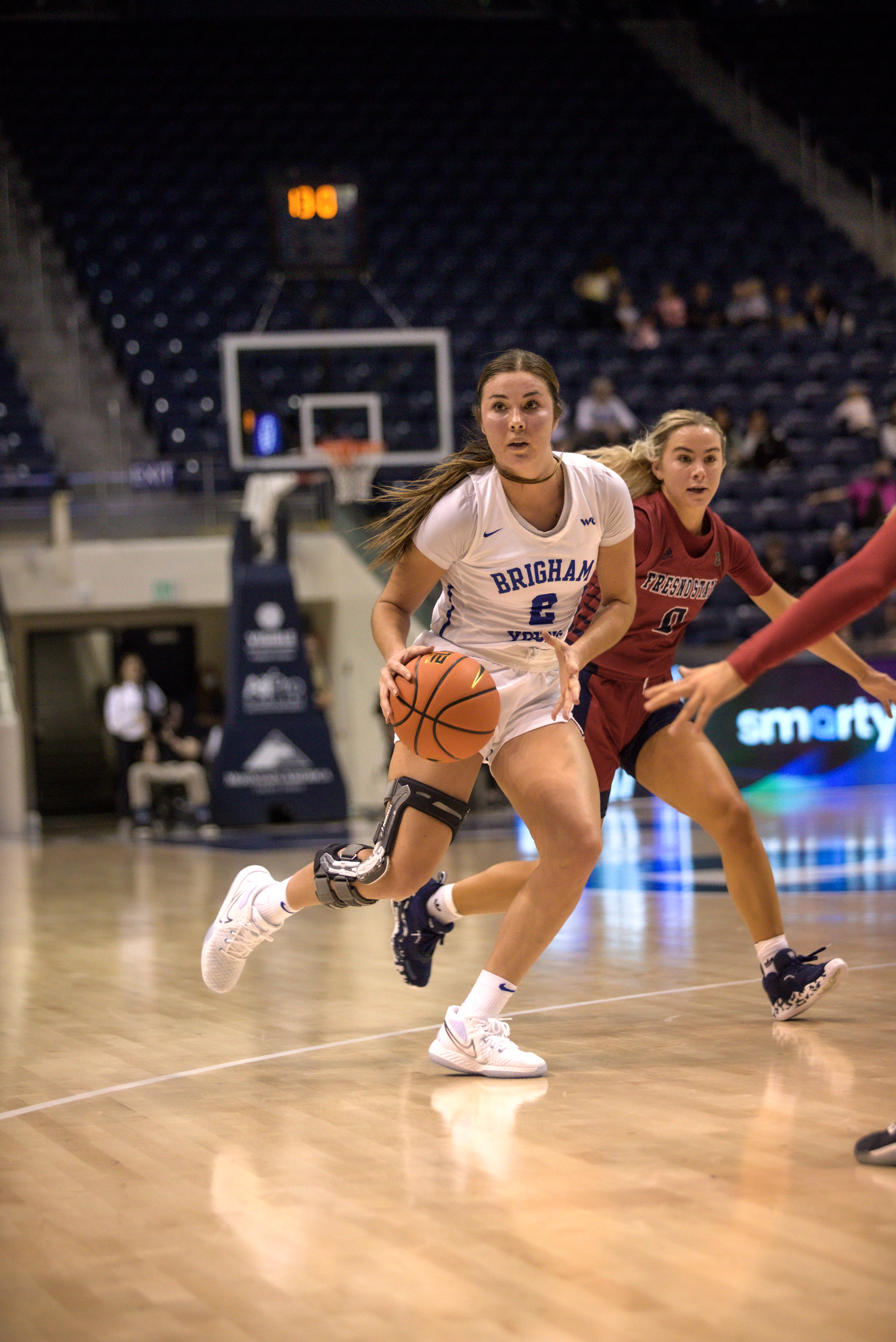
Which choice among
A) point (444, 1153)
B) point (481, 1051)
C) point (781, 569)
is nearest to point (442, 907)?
point (481, 1051)

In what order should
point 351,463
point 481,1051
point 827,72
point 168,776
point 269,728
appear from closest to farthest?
point 481,1051
point 269,728
point 168,776
point 351,463
point 827,72

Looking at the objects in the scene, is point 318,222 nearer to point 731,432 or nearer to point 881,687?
point 731,432

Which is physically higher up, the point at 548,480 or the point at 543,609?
the point at 548,480

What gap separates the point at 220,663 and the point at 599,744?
1366 centimetres

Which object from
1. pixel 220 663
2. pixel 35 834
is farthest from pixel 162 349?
pixel 35 834

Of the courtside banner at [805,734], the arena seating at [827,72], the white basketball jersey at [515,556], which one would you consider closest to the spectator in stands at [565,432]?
the courtside banner at [805,734]

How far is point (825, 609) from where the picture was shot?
109 inches

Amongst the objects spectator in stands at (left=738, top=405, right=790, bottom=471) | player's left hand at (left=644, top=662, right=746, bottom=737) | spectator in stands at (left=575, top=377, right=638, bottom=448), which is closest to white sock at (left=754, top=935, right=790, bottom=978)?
player's left hand at (left=644, top=662, right=746, bottom=737)

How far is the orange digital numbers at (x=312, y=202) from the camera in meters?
14.2

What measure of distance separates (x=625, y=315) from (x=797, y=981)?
14.8 metres

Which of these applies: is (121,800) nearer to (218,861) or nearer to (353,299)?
(218,861)

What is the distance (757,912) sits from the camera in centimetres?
454

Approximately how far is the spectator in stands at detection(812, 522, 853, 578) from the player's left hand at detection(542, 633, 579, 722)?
10474 mm

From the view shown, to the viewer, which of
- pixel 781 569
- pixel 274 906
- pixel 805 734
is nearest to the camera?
pixel 274 906
